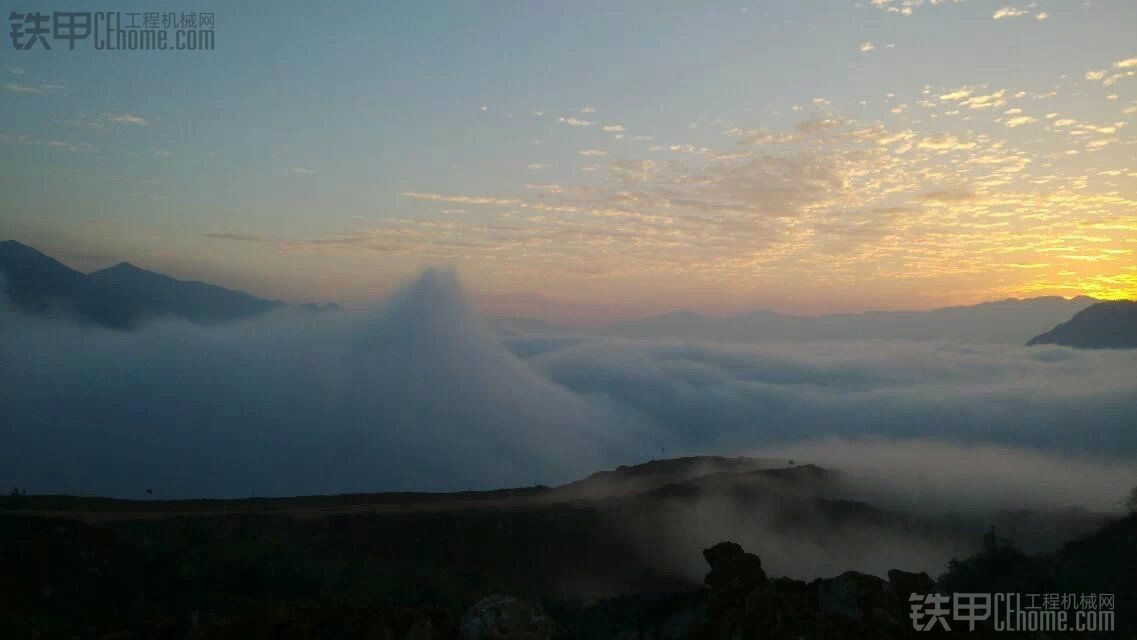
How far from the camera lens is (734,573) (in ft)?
37.3

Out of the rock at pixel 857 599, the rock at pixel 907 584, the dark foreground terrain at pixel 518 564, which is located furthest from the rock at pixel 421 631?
the rock at pixel 907 584

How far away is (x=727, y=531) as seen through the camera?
3612cm

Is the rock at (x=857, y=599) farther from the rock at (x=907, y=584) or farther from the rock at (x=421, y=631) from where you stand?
the rock at (x=421, y=631)

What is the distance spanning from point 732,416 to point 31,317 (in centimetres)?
15439

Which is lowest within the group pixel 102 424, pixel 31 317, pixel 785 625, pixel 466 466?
pixel 466 466

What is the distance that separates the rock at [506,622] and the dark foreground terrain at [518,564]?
0.08ft

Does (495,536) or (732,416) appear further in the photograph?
(732,416)

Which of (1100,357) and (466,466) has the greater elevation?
(1100,357)

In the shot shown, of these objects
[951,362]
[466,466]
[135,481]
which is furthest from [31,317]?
[951,362]

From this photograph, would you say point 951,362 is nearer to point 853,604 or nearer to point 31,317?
point 853,604

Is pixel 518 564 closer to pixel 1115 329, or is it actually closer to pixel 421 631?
pixel 421 631

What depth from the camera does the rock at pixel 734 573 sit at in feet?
36.6

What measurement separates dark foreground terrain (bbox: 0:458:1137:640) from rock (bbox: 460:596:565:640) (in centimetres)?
3

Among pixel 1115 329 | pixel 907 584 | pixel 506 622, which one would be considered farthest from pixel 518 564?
pixel 1115 329
